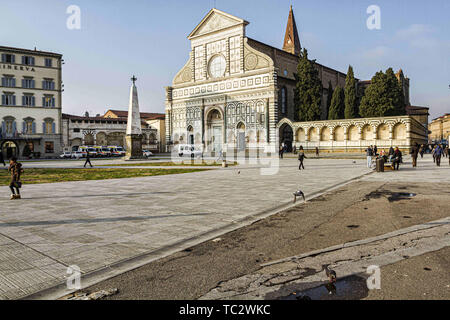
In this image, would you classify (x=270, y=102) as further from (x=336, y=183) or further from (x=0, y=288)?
(x=0, y=288)

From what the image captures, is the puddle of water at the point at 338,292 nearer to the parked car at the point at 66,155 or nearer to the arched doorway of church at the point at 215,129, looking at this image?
the arched doorway of church at the point at 215,129

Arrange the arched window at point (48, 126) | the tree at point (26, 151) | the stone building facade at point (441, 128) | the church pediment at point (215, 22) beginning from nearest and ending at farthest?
the church pediment at point (215, 22) → the tree at point (26, 151) → the arched window at point (48, 126) → the stone building facade at point (441, 128)

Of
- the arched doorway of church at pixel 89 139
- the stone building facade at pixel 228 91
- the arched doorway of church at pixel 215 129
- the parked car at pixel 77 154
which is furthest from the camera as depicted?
the arched doorway of church at pixel 89 139

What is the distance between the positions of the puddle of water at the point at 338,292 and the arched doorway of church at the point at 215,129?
48503mm

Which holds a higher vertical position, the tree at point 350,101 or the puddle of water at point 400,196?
the tree at point 350,101

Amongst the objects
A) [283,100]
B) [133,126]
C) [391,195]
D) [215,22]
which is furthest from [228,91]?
[391,195]

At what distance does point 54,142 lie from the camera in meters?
53.5

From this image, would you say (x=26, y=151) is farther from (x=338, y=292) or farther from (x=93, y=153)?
(x=338, y=292)

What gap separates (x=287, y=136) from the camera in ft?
165

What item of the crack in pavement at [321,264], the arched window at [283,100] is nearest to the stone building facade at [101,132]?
the arched window at [283,100]

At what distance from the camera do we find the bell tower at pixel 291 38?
72000 millimetres

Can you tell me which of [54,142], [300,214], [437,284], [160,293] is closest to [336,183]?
[300,214]

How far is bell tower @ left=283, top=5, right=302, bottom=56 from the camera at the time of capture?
72000 millimetres

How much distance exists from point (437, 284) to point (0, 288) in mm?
5063
